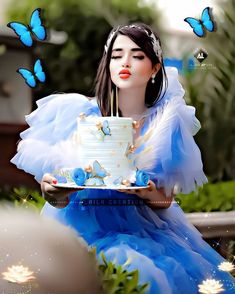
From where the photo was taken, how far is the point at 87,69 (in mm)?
1799

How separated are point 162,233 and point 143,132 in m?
0.26

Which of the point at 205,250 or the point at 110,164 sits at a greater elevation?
the point at 110,164

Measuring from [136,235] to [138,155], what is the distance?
0.20m

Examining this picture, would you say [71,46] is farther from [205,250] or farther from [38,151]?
[205,250]

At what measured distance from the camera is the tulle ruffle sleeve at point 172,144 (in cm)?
175

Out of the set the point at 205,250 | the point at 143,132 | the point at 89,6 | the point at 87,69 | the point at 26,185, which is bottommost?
the point at 205,250

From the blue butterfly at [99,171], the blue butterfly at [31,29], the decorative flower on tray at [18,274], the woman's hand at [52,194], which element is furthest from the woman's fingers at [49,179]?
the blue butterfly at [31,29]

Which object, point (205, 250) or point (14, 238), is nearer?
point (14, 238)

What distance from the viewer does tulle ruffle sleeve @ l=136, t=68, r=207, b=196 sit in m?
1.75

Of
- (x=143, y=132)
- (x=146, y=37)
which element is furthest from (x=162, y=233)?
(x=146, y=37)

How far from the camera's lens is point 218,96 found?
1916 mm

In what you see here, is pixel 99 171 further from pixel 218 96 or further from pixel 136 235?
pixel 218 96

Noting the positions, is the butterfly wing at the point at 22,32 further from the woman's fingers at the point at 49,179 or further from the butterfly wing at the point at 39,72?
the woman's fingers at the point at 49,179

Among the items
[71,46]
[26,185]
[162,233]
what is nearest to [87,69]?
[71,46]
